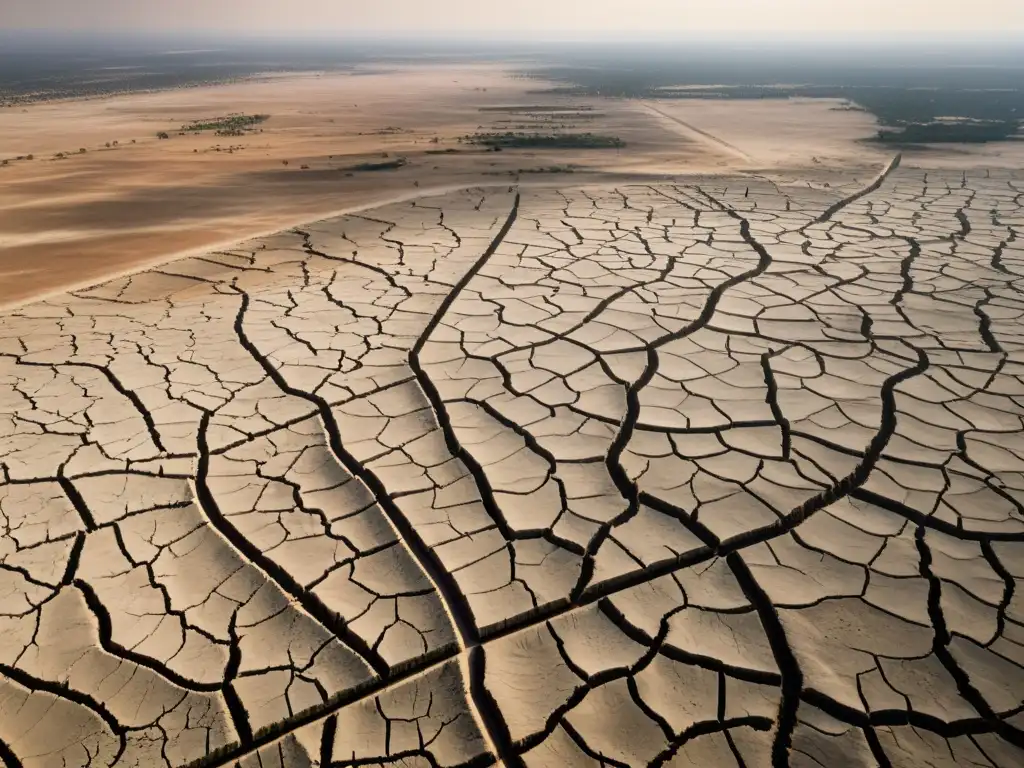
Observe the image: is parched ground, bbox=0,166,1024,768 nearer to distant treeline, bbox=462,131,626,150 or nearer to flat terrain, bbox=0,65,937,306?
flat terrain, bbox=0,65,937,306

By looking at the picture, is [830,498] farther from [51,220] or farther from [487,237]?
A: [51,220]

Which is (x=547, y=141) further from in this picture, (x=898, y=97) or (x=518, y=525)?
(x=898, y=97)

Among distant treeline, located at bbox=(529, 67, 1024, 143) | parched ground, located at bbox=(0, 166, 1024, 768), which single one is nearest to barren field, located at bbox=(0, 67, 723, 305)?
parched ground, located at bbox=(0, 166, 1024, 768)

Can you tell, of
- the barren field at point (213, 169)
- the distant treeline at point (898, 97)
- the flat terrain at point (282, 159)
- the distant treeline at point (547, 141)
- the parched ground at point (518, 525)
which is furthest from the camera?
the distant treeline at point (898, 97)

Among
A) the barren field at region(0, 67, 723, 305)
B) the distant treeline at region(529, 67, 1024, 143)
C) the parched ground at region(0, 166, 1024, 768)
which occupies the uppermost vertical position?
the distant treeline at region(529, 67, 1024, 143)

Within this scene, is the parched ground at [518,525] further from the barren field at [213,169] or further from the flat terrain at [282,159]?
the flat terrain at [282,159]

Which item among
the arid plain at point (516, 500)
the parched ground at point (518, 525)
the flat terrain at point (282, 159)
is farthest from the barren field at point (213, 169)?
the parched ground at point (518, 525)
